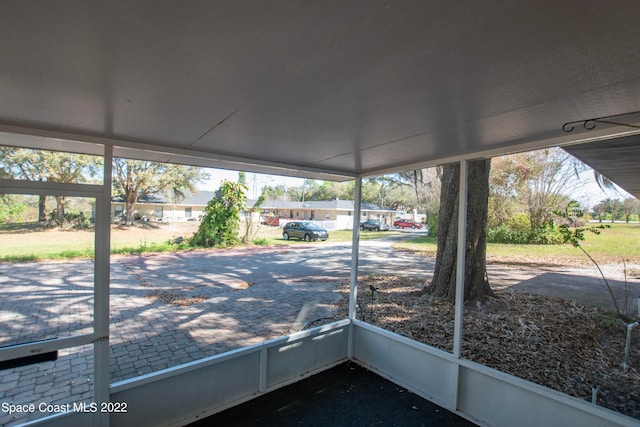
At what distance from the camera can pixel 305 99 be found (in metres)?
1.33

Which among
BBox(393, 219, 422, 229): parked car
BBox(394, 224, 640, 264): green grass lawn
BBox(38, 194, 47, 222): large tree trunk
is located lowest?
BBox(393, 219, 422, 229): parked car

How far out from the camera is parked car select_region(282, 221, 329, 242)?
54.2ft

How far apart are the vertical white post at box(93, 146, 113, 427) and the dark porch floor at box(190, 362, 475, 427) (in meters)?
0.72

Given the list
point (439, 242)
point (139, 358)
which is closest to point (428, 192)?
point (439, 242)

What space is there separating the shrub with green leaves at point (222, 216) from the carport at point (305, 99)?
9.74 m

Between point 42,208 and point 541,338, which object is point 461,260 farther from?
point 42,208

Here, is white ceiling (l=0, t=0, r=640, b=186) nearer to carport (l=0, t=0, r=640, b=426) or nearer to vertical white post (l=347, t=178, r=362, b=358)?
carport (l=0, t=0, r=640, b=426)

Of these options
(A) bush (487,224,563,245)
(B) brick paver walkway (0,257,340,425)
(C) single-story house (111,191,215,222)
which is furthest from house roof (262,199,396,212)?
(A) bush (487,224,563,245)

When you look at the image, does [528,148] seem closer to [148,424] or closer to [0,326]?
[148,424]

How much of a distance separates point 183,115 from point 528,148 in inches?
89.6

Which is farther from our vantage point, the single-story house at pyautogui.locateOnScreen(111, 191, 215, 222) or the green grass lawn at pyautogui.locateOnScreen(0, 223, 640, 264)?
the single-story house at pyautogui.locateOnScreen(111, 191, 215, 222)

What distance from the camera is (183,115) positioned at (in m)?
1.59

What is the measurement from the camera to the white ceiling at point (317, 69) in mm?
739

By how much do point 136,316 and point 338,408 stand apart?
426 centimetres
